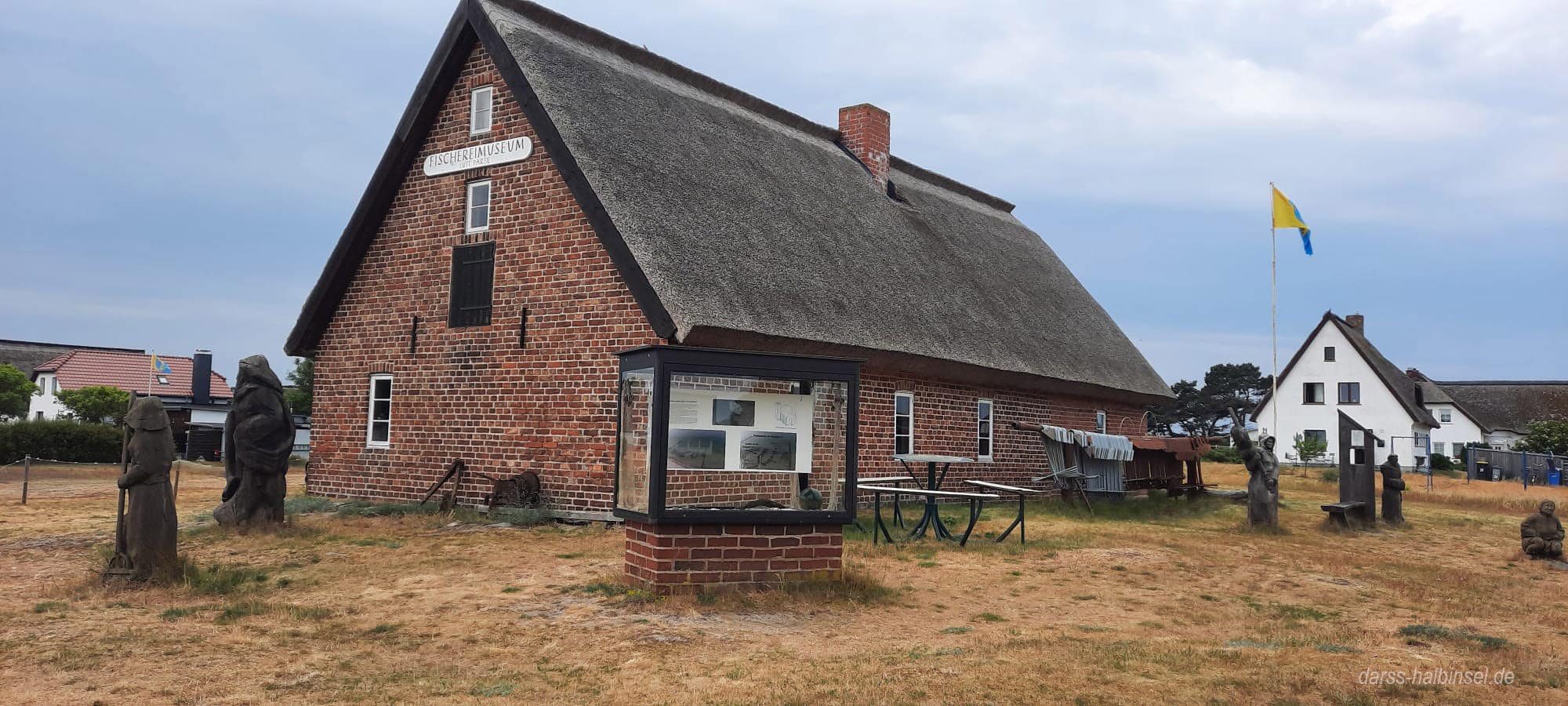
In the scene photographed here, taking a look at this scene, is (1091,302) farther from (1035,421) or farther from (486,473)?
(486,473)

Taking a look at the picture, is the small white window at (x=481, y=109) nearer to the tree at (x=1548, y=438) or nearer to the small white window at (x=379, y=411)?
the small white window at (x=379, y=411)

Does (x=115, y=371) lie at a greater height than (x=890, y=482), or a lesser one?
greater

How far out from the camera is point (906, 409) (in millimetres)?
18703

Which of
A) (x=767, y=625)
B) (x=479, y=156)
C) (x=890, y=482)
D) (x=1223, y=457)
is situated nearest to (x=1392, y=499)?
(x=890, y=482)

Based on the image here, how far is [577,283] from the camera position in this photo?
14.9m

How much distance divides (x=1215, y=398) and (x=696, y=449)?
66.3 m

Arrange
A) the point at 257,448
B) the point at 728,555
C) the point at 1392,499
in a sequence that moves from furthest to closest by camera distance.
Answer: the point at 1392,499 → the point at 257,448 → the point at 728,555

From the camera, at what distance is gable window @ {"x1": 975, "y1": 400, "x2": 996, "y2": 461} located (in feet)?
68.2

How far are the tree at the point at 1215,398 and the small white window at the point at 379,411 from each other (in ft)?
193

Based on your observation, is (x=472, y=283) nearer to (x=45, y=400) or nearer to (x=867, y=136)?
(x=867, y=136)

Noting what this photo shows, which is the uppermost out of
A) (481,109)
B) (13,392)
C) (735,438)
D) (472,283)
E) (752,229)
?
(481,109)

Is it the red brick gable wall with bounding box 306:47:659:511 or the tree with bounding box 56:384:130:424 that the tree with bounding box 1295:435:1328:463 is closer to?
the red brick gable wall with bounding box 306:47:659:511

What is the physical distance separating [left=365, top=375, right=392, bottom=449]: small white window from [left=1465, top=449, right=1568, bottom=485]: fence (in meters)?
36.5

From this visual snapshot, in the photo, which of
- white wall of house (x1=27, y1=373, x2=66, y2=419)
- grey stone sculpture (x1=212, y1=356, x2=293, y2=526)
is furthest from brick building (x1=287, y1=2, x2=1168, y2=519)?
white wall of house (x1=27, y1=373, x2=66, y2=419)
